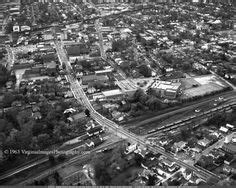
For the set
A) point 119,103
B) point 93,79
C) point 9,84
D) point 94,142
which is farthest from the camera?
point 93,79

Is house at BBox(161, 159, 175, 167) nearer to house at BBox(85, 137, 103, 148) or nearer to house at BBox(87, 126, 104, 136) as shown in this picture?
house at BBox(85, 137, 103, 148)

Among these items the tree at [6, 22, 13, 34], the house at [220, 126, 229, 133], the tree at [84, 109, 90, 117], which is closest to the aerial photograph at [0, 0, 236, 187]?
the house at [220, 126, 229, 133]

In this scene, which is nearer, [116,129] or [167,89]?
[116,129]

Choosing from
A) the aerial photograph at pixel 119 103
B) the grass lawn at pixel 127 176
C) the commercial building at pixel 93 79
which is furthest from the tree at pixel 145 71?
the grass lawn at pixel 127 176

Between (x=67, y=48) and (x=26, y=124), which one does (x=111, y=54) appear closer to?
(x=67, y=48)

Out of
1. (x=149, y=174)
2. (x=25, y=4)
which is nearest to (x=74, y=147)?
(x=149, y=174)

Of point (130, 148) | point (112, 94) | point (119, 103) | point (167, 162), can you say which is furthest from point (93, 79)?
point (167, 162)

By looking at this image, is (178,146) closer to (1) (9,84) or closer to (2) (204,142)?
(2) (204,142)

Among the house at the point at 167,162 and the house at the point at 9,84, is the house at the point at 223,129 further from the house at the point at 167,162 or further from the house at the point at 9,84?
the house at the point at 9,84

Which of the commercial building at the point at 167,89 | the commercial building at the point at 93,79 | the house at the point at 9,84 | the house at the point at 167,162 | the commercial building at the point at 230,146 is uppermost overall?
the commercial building at the point at 167,89
